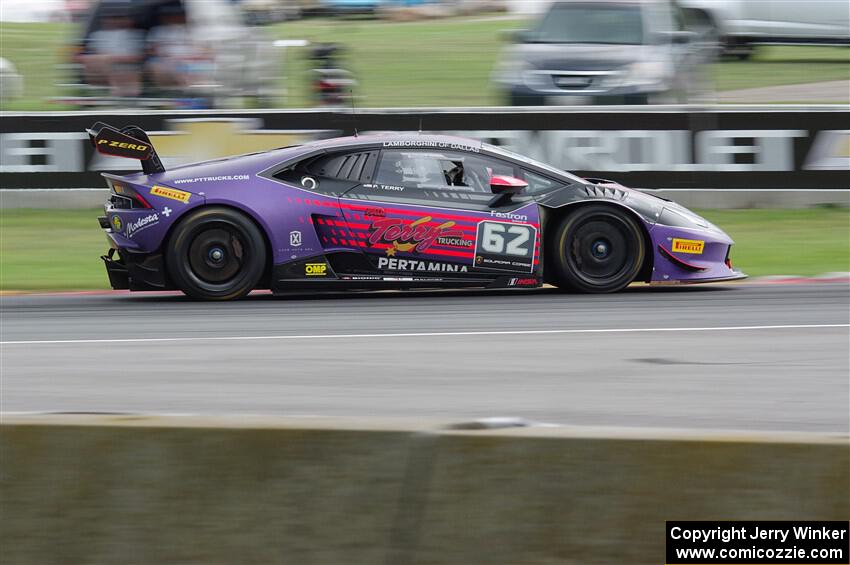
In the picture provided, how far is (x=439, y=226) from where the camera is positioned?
30.1 ft

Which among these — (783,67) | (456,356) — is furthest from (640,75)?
(456,356)

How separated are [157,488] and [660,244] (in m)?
6.48

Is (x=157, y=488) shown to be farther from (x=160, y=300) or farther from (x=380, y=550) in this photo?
(x=160, y=300)

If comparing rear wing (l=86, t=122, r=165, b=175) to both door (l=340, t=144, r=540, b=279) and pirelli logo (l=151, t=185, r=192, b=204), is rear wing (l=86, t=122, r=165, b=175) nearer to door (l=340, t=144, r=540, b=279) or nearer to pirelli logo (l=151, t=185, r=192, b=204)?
pirelli logo (l=151, t=185, r=192, b=204)

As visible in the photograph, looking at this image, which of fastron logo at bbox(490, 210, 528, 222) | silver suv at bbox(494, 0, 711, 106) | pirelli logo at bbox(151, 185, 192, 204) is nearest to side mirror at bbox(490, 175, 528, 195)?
fastron logo at bbox(490, 210, 528, 222)

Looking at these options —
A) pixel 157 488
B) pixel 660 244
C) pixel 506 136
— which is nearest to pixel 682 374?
pixel 660 244

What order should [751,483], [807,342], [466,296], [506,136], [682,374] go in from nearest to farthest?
1. [751,483]
2. [682,374]
3. [807,342]
4. [466,296]
5. [506,136]

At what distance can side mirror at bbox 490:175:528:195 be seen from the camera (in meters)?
9.24

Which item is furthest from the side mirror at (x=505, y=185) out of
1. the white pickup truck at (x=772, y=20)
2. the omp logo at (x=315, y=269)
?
the white pickup truck at (x=772, y=20)

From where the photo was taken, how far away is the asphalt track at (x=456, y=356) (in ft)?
20.0

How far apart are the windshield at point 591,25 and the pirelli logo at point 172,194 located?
25.2ft

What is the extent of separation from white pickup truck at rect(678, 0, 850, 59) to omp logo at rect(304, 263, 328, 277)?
1060cm

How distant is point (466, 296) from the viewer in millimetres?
9797

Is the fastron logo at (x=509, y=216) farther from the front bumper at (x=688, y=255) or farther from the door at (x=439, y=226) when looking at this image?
the front bumper at (x=688, y=255)
